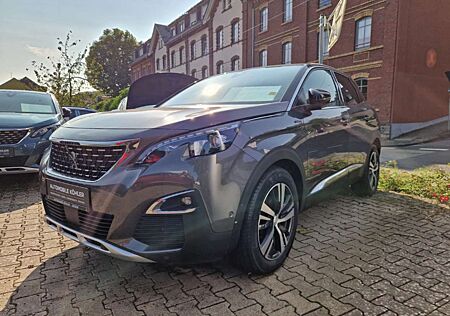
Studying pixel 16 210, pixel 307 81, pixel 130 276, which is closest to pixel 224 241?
pixel 130 276

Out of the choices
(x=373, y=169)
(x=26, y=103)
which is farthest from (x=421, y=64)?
(x=26, y=103)

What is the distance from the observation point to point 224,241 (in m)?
2.24

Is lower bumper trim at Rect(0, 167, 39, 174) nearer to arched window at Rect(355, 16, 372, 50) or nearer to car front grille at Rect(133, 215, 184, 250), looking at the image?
car front grille at Rect(133, 215, 184, 250)

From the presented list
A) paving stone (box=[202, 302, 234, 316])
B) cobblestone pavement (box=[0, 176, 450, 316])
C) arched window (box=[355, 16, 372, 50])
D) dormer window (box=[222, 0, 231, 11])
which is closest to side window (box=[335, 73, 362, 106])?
cobblestone pavement (box=[0, 176, 450, 316])

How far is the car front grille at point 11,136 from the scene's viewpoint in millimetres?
4894

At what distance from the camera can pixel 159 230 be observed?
6.75 feet

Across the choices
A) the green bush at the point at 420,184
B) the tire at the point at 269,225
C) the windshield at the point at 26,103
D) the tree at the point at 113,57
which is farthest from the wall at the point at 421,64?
the tree at the point at 113,57

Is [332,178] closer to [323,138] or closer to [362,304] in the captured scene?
[323,138]

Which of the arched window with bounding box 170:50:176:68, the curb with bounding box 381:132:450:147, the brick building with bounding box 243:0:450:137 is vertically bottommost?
the curb with bounding box 381:132:450:147

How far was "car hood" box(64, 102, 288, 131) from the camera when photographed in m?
2.18

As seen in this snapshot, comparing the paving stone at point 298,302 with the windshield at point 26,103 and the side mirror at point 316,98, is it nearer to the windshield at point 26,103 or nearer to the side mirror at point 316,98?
the side mirror at point 316,98

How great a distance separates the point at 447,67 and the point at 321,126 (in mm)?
18875

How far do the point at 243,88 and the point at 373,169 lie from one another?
2.65 metres

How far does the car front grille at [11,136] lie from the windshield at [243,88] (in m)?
2.79
